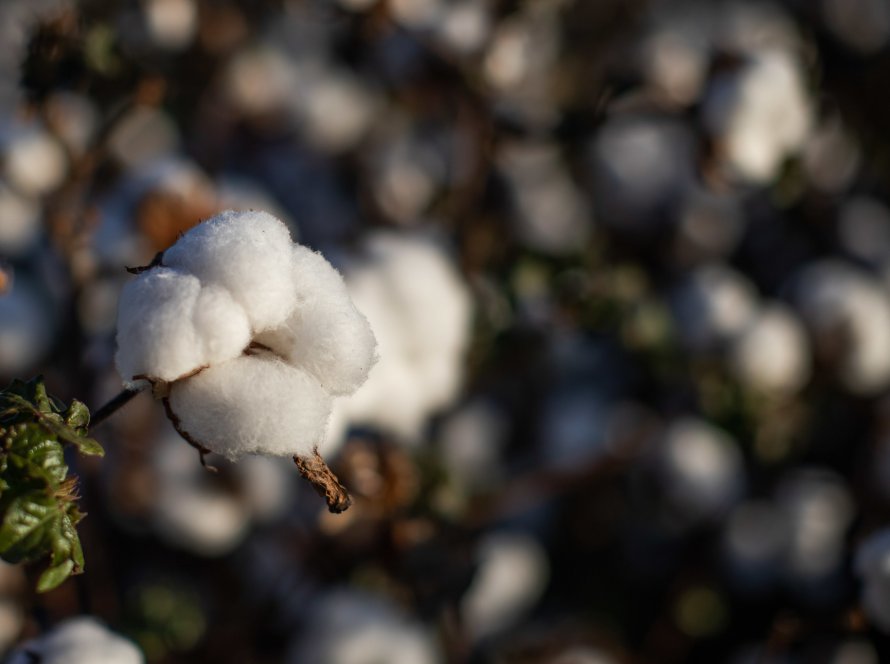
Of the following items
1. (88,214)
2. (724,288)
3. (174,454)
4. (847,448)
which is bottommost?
(847,448)

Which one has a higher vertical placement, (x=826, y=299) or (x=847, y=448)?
(x=826, y=299)

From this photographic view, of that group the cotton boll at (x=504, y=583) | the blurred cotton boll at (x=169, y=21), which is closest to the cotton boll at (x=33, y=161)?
the blurred cotton boll at (x=169, y=21)

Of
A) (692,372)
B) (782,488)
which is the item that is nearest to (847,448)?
(782,488)

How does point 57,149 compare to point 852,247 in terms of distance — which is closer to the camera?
point 57,149

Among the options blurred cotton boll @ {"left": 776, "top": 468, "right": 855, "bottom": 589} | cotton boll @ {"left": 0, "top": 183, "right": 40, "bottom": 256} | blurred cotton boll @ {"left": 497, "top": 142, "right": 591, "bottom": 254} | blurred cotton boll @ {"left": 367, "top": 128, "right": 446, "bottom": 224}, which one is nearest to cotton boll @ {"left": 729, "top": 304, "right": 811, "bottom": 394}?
blurred cotton boll @ {"left": 776, "top": 468, "right": 855, "bottom": 589}

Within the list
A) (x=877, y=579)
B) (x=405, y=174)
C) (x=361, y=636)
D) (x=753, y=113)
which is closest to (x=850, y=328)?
(x=753, y=113)

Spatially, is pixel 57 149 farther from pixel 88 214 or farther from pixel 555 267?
pixel 555 267

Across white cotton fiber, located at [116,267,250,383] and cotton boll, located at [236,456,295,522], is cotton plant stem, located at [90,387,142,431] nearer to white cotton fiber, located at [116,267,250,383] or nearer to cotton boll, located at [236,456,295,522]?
white cotton fiber, located at [116,267,250,383]

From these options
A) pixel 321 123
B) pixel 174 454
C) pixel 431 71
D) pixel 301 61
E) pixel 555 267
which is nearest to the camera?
pixel 174 454
